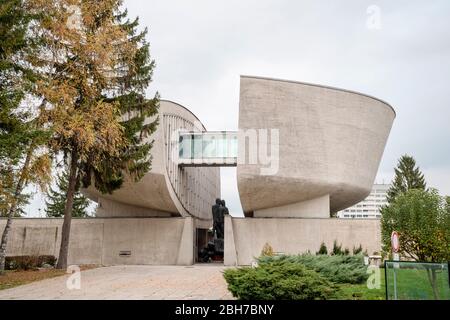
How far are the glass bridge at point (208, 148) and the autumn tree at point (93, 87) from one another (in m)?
8.44

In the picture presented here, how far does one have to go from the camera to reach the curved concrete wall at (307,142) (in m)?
26.9

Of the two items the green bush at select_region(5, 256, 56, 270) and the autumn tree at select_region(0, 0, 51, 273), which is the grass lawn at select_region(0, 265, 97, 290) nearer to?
the autumn tree at select_region(0, 0, 51, 273)

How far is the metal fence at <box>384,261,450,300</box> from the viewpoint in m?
8.99

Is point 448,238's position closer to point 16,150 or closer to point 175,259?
point 16,150

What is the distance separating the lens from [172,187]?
1143 inches

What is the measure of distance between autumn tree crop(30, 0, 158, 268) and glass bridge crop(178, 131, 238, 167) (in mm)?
8439

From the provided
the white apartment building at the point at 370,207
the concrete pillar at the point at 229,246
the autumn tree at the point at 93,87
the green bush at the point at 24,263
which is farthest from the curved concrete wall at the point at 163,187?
the white apartment building at the point at 370,207

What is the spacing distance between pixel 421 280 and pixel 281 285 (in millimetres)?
2774

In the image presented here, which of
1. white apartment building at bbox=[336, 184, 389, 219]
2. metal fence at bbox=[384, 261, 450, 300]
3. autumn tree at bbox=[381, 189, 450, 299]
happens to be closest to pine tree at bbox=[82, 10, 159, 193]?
autumn tree at bbox=[381, 189, 450, 299]

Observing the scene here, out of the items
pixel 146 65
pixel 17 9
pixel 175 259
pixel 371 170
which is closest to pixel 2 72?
pixel 17 9

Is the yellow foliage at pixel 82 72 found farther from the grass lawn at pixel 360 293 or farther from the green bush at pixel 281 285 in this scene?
the grass lawn at pixel 360 293

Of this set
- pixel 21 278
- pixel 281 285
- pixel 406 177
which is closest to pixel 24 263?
pixel 21 278

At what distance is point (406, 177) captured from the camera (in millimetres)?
56219

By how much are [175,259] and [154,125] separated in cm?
1036
